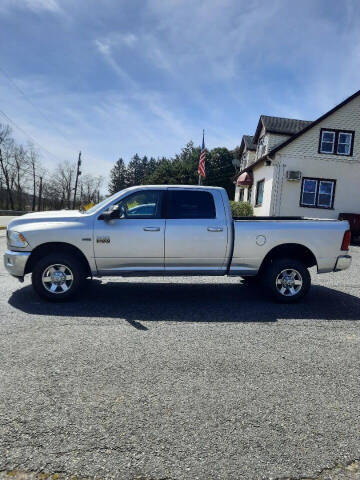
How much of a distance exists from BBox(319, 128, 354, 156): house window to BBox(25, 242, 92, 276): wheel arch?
17.4m

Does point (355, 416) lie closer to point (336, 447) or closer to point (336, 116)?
→ point (336, 447)

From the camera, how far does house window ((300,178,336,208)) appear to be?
1886 cm

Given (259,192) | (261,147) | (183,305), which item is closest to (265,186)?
(259,192)

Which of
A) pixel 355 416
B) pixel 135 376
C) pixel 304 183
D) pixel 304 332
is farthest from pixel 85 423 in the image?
pixel 304 183

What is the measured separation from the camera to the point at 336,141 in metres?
18.8

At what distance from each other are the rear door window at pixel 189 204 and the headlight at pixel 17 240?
240 cm

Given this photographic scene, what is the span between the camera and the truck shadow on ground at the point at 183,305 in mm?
4816

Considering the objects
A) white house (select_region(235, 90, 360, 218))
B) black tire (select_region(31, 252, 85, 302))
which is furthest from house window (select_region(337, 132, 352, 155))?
black tire (select_region(31, 252, 85, 302))

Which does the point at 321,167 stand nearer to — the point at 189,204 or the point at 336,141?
the point at 336,141

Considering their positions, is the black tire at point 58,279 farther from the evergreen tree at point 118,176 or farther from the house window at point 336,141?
the evergreen tree at point 118,176

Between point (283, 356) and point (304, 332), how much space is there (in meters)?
0.92

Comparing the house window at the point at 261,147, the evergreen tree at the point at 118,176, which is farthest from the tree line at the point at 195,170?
the evergreen tree at the point at 118,176

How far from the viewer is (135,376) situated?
3084mm

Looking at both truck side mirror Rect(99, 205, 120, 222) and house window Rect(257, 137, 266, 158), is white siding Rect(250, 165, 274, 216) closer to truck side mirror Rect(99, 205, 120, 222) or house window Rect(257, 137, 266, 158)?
house window Rect(257, 137, 266, 158)
